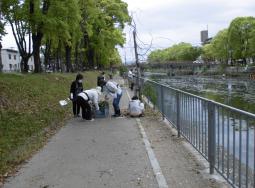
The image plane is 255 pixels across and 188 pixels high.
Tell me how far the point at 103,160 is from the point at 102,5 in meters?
51.1

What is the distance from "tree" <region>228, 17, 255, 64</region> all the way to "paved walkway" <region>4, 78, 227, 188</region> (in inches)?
3016

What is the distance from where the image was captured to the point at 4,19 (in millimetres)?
32781

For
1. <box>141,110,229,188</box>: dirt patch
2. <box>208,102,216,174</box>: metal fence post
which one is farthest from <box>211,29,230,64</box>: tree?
<box>208,102,216,174</box>: metal fence post

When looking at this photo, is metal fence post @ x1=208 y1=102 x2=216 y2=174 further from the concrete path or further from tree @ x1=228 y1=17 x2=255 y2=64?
tree @ x1=228 y1=17 x2=255 y2=64

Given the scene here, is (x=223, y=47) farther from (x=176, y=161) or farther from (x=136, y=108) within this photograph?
(x=176, y=161)

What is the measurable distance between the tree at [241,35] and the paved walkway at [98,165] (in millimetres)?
76611

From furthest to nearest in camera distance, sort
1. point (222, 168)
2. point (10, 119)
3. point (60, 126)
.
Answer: point (60, 126), point (10, 119), point (222, 168)

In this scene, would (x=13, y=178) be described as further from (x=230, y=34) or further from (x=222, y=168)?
(x=230, y=34)

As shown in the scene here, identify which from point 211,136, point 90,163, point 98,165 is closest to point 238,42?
point 90,163

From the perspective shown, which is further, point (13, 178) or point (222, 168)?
point (13, 178)

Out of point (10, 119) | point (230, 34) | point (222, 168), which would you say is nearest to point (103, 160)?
point (222, 168)

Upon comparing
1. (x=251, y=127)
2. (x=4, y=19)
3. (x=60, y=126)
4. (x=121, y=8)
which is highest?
(x=121, y=8)

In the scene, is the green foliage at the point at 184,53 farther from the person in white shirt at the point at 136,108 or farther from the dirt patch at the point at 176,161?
the dirt patch at the point at 176,161

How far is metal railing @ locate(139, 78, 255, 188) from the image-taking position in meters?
5.34
